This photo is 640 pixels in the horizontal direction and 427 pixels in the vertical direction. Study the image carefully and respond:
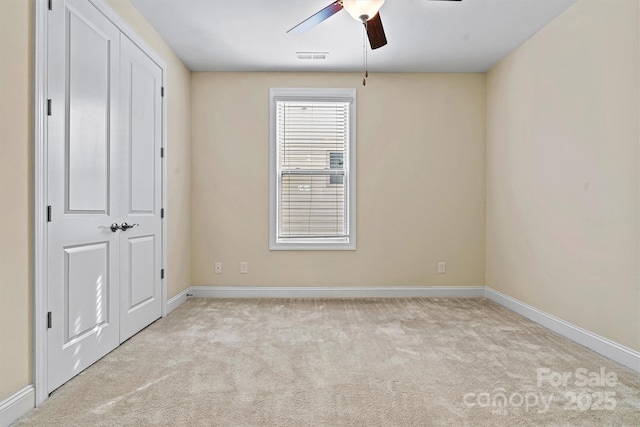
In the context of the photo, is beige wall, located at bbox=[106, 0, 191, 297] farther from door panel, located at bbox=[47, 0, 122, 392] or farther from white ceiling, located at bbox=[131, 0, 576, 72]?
door panel, located at bbox=[47, 0, 122, 392]

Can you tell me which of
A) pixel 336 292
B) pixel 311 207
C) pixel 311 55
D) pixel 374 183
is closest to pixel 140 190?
pixel 311 207

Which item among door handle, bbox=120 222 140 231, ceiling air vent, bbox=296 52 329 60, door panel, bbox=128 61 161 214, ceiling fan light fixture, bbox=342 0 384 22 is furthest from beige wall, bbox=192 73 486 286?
ceiling fan light fixture, bbox=342 0 384 22

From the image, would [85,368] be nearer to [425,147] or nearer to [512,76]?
[425,147]

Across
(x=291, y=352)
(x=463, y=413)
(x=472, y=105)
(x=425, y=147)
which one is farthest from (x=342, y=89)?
(x=463, y=413)

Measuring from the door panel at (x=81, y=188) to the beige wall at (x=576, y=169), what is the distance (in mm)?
3480

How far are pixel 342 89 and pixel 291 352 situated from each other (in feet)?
10.0

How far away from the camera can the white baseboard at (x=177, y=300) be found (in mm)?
3768

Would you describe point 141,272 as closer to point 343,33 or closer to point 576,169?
point 343,33

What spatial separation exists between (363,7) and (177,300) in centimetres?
327

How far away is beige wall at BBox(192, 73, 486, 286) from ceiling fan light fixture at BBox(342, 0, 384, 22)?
2.19m

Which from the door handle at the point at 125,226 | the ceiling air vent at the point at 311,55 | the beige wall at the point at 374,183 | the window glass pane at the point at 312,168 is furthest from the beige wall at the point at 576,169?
the door handle at the point at 125,226

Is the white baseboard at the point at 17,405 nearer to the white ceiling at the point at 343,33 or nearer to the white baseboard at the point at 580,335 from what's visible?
the white ceiling at the point at 343,33

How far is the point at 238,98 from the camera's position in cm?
446

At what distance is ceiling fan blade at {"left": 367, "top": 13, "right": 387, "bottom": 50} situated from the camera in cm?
254
